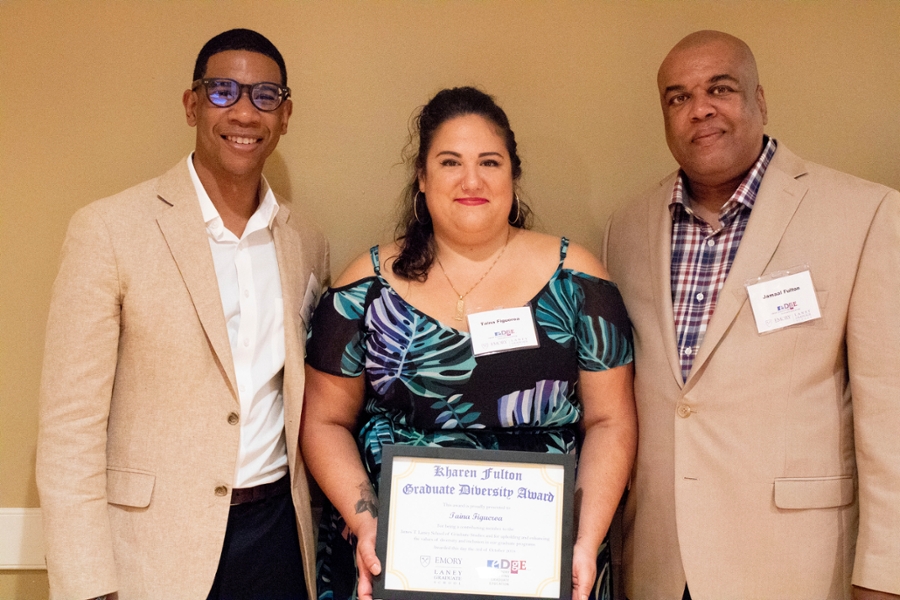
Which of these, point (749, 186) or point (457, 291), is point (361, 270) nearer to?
point (457, 291)

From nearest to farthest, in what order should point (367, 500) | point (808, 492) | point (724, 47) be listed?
1. point (808, 492)
2. point (367, 500)
3. point (724, 47)

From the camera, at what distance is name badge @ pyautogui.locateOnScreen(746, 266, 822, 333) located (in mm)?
1821

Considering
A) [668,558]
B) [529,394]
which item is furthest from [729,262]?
[668,558]

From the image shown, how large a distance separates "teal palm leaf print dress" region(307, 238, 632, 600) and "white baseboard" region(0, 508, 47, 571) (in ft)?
4.13

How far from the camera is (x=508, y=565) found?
1702 millimetres

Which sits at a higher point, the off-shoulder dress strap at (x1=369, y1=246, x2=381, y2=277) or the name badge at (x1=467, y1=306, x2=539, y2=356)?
the off-shoulder dress strap at (x1=369, y1=246, x2=381, y2=277)

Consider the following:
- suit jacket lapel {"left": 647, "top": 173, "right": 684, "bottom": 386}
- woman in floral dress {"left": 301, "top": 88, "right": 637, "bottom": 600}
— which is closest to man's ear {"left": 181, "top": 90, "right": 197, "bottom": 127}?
woman in floral dress {"left": 301, "top": 88, "right": 637, "bottom": 600}

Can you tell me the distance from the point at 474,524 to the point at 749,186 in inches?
47.9

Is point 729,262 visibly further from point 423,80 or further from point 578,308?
point 423,80

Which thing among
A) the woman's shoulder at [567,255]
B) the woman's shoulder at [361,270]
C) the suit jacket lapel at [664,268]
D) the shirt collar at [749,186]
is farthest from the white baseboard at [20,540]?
the shirt collar at [749,186]

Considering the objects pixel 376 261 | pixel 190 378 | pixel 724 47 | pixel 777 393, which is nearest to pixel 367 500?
pixel 190 378

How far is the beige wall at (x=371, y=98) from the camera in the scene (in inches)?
97.0

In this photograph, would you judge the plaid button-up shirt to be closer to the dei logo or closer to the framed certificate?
the framed certificate

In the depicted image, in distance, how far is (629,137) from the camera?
8.55ft
